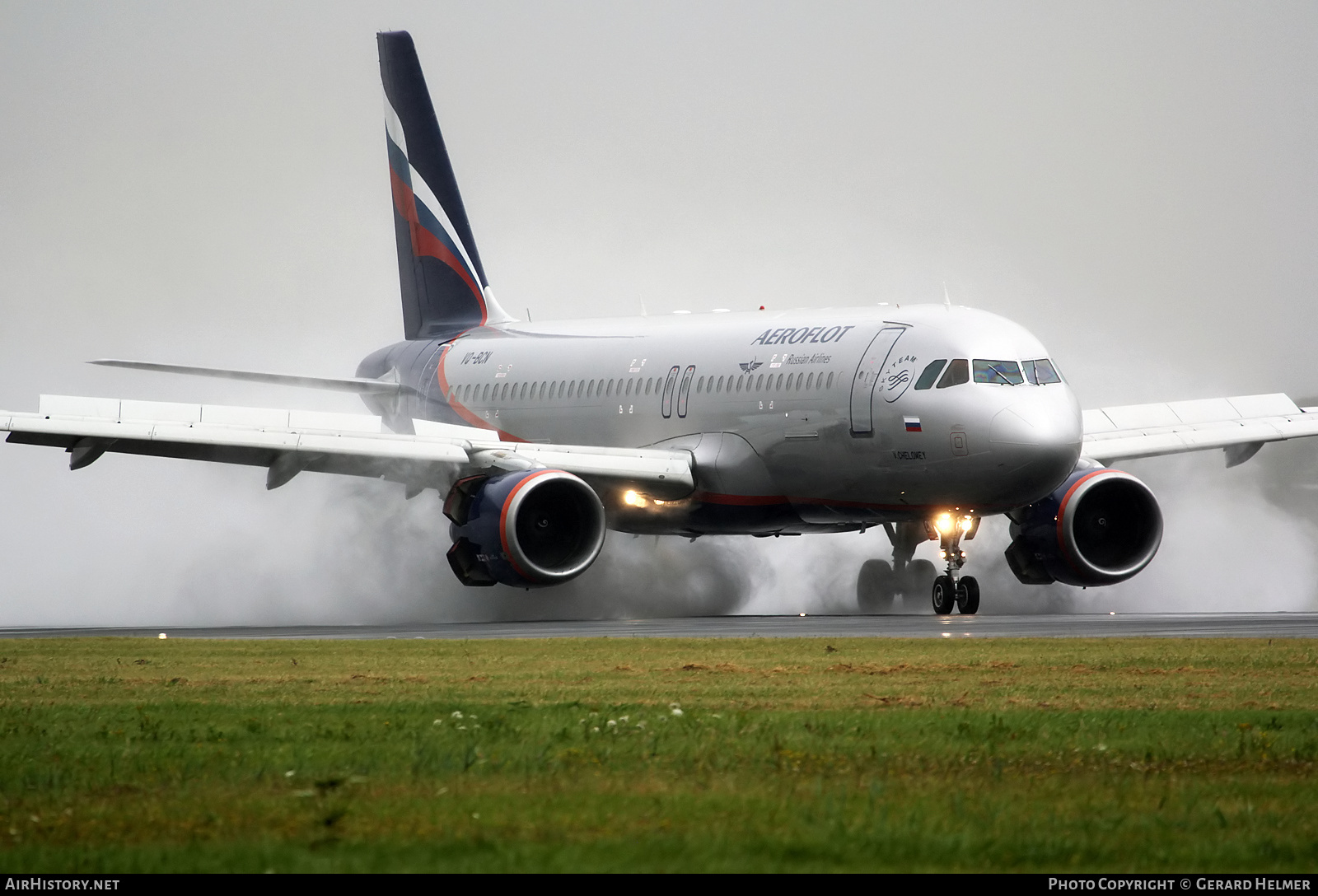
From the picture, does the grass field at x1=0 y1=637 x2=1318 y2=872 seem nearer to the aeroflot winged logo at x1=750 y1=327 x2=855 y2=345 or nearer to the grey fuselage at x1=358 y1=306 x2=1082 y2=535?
the grey fuselage at x1=358 y1=306 x2=1082 y2=535

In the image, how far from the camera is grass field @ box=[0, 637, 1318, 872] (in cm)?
744

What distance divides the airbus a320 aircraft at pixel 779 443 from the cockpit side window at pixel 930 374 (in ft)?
0.07

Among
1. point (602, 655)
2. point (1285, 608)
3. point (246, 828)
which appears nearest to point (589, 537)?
point (602, 655)

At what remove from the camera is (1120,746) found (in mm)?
10398

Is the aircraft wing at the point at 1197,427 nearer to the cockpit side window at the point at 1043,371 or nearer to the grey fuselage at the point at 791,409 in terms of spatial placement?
the cockpit side window at the point at 1043,371

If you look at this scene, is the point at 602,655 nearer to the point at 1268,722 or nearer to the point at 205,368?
the point at 1268,722

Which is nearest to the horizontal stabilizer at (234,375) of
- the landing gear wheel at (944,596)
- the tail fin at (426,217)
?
the tail fin at (426,217)

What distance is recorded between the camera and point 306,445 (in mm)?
27172

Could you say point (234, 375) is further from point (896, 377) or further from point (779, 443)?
point (896, 377)

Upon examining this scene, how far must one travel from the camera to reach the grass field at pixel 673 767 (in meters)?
7.44

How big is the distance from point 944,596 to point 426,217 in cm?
1610

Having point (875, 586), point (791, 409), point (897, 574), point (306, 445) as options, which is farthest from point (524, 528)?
point (897, 574)

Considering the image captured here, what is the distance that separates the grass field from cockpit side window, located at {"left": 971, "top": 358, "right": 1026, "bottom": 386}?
9181mm
